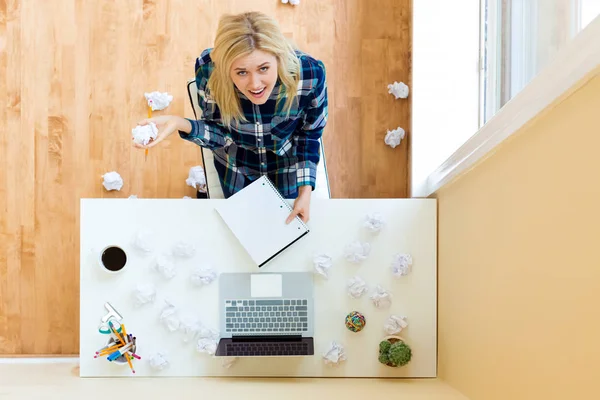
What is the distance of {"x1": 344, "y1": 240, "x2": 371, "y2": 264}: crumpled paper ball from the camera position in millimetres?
1994

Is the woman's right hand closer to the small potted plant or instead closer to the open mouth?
the open mouth

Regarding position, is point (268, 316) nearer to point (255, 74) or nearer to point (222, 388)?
point (222, 388)

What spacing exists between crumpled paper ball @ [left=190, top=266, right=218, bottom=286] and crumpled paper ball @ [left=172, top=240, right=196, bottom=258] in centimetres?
6

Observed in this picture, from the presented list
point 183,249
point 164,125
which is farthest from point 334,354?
point 164,125

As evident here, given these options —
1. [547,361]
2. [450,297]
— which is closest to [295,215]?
[450,297]

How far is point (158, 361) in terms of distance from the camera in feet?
6.52

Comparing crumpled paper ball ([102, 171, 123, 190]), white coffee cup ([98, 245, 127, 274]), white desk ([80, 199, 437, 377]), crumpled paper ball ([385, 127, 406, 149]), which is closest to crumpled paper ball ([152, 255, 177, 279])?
white desk ([80, 199, 437, 377])

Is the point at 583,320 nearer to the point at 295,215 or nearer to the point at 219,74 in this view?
the point at 295,215

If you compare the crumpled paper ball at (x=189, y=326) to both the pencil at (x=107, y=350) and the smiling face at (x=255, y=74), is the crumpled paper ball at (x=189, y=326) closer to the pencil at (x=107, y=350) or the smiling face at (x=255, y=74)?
the pencil at (x=107, y=350)

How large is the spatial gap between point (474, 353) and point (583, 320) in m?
0.64

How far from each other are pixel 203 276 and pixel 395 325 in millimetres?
676

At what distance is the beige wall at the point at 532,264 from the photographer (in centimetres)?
106

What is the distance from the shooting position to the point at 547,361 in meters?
1.21

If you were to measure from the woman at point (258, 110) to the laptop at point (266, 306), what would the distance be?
24 centimetres
